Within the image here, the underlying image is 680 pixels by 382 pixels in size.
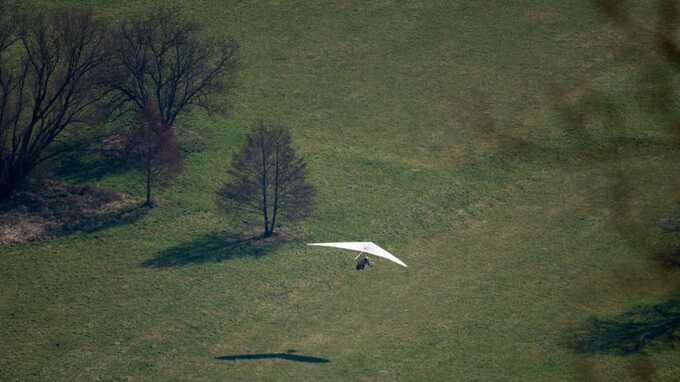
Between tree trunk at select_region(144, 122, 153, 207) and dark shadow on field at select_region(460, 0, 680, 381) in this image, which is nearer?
dark shadow on field at select_region(460, 0, 680, 381)

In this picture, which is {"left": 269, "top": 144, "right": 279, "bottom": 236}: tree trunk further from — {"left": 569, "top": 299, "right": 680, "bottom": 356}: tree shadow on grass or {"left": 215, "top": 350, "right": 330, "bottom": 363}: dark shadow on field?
{"left": 569, "top": 299, "right": 680, "bottom": 356}: tree shadow on grass

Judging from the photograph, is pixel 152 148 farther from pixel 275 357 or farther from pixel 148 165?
pixel 275 357

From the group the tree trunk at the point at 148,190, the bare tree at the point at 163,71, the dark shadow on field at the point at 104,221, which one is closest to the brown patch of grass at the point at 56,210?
the dark shadow on field at the point at 104,221

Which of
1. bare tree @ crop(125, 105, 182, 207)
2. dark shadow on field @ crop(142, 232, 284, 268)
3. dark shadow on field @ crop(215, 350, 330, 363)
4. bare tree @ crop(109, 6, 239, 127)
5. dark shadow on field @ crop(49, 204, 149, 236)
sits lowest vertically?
dark shadow on field @ crop(215, 350, 330, 363)

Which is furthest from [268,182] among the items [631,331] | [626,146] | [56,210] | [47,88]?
[626,146]

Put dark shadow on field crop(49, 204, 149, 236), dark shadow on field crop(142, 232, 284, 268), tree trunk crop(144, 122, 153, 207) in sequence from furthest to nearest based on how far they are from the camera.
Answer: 1. tree trunk crop(144, 122, 153, 207)
2. dark shadow on field crop(49, 204, 149, 236)
3. dark shadow on field crop(142, 232, 284, 268)

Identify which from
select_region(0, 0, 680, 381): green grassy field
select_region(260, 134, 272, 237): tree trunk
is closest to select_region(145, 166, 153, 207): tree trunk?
select_region(0, 0, 680, 381): green grassy field

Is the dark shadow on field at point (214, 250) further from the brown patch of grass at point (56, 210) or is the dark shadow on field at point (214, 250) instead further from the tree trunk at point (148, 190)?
the brown patch of grass at point (56, 210)
